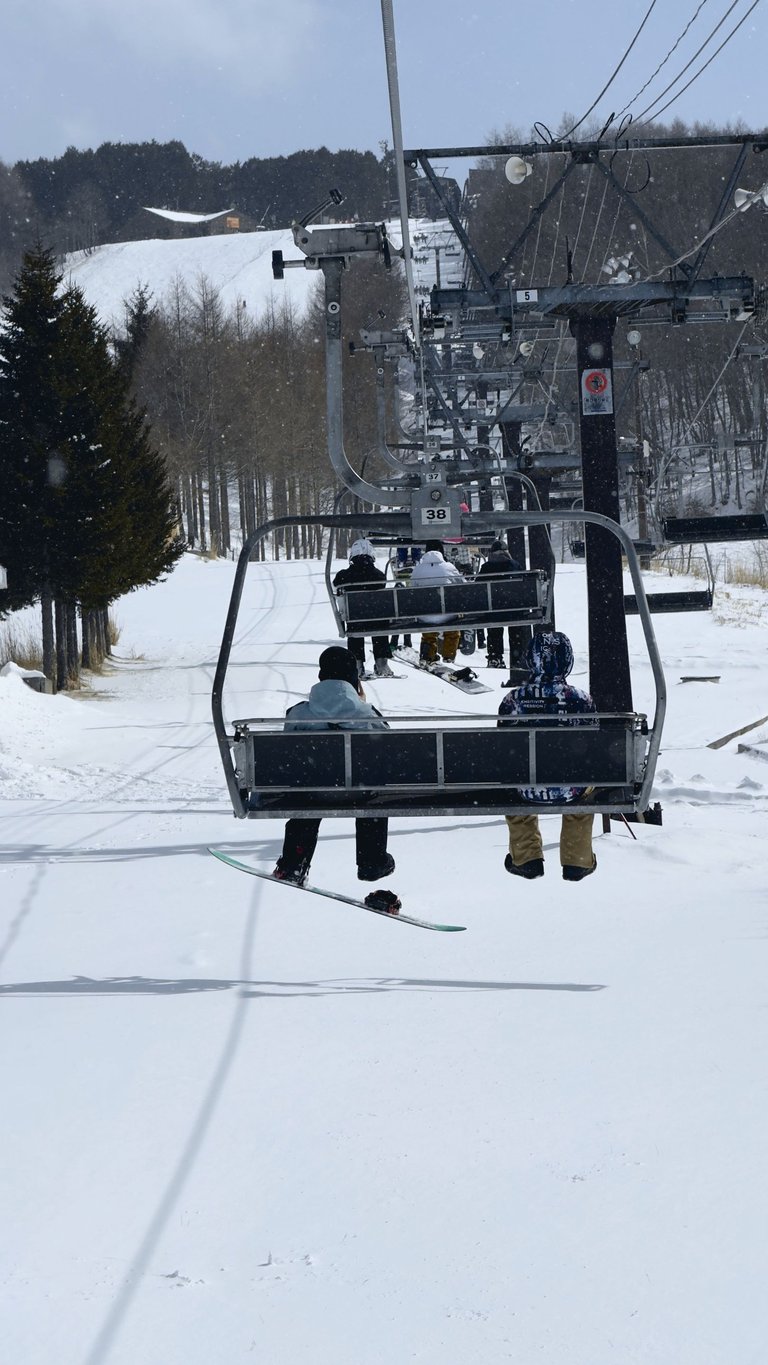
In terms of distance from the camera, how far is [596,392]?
39.0ft

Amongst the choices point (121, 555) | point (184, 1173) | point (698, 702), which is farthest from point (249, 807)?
point (121, 555)

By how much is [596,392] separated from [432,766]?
239 inches

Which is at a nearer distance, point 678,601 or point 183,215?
point 678,601

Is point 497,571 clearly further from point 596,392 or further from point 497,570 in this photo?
point 596,392

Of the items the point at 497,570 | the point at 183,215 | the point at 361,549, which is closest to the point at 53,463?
the point at 497,570

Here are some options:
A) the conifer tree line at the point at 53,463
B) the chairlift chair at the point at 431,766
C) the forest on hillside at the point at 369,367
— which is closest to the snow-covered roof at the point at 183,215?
the forest on hillside at the point at 369,367

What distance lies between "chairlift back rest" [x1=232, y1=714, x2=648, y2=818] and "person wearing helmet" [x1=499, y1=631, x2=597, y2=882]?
605 mm

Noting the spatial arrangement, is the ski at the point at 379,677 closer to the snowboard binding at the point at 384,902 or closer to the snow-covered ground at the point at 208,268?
the snowboard binding at the point at 384,902

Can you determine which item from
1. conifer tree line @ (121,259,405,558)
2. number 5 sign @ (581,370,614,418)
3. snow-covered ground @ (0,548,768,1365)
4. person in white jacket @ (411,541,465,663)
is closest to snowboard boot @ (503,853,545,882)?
snow-covered ground @ (0,548,768,1365)

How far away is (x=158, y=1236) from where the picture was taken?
14.2 feet

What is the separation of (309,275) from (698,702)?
120671 millimetres

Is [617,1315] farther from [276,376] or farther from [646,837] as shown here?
[276,376]

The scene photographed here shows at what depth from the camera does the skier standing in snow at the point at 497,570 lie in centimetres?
1393

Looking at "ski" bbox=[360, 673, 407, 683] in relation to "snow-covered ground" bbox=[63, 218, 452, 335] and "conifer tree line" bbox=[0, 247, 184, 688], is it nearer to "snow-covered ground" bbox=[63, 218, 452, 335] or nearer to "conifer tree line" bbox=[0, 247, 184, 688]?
"conifer tree line" bbox=[0, 247, 184, 688]
